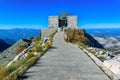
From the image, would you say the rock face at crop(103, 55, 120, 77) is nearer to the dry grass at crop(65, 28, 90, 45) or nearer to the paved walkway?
the paved walkway

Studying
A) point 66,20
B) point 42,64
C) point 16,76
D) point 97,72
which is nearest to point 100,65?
point 97,72

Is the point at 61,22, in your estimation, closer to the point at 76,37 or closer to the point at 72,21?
the point at 72,21

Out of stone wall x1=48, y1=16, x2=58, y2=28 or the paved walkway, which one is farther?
stone wall x1=48, y1=16, x2=58, y2=28

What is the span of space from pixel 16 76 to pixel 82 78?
3.09 m

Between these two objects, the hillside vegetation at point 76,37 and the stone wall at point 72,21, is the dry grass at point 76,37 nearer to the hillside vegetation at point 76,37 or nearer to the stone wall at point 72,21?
the hillside vegetation at point 76,37

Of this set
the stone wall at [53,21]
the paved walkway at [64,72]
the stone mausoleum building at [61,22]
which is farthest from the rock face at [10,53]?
the paved walkway at [64,72]

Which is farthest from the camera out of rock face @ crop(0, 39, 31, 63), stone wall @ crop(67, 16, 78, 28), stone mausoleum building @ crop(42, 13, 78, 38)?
stone mausoleum building @ crop(42, 13, 78, 38)

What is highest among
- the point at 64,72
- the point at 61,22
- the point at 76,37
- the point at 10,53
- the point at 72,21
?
the point at 72,21

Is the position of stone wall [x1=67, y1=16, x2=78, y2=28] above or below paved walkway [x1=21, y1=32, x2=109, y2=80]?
above

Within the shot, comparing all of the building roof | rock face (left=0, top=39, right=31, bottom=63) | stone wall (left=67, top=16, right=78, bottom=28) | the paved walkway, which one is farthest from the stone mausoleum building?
the paved walkway

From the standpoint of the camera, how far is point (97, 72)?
15281 millimetres

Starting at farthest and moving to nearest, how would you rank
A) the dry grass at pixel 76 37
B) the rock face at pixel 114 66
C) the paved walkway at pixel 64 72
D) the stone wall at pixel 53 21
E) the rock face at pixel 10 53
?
the stone wall at pixel 53 21 < the rock face at pixel 10 53 < the dry grass at pixel 76 37 < the rock face at pixel 114 66 < the paved walkway at pixel 64 72

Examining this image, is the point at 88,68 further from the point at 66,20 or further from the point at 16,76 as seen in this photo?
the point at 66,20

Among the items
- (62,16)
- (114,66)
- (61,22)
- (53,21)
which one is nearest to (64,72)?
(114,66)
